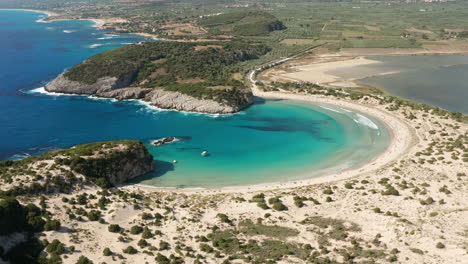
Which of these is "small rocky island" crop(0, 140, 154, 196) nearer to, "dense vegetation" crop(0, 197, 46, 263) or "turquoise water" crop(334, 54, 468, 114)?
"dense vegetation" crop(0, 197, 46, 263)

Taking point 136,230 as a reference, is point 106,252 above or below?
above

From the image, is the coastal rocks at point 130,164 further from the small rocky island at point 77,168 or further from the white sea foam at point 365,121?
the white sea foam at point 365,121

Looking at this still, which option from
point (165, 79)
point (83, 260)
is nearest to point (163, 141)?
point (83, 260)

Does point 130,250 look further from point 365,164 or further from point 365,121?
point 365,121

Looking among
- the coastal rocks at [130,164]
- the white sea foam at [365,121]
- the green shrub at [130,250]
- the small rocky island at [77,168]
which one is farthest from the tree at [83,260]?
the white sea foam at [365,121]

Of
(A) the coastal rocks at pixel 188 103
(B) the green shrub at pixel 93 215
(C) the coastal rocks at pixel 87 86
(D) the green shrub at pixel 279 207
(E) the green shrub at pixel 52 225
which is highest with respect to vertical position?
(C) the coastal rocks at pixel 87 86

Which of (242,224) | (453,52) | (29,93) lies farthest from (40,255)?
(453,52)
